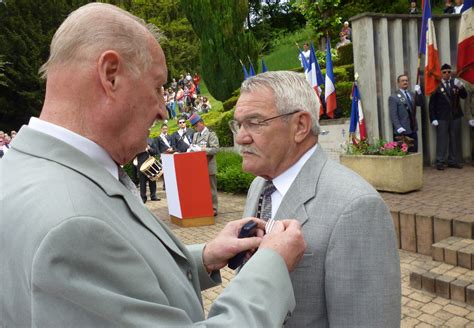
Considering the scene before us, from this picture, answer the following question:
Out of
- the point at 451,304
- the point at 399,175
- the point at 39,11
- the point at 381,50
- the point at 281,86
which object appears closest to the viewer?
the point at 281,86

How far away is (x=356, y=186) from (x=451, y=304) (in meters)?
3.27

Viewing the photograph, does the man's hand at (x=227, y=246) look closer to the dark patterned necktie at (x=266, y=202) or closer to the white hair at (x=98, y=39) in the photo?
the dark patterned necktie at (x=266, y=202)

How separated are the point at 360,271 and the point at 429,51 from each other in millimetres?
8437

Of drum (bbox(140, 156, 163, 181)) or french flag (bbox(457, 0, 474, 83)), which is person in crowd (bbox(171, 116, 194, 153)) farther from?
french flag (bbox(457, 0, 474, 83))

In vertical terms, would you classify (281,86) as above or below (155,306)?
above

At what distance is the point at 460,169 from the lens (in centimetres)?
944

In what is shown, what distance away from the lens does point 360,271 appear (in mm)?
1669

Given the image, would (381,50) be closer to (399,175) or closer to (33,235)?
(399,175)

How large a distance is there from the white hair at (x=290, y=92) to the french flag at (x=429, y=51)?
7946 millimetres

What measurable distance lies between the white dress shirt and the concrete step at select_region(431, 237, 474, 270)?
11.9 ft

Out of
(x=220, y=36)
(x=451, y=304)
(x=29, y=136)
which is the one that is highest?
(x=220, y=36)

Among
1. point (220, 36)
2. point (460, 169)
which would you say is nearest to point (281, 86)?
point (460, 169)

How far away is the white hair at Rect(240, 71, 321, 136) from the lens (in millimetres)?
2027

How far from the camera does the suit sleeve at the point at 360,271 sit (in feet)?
5.47
